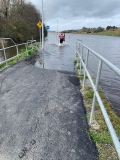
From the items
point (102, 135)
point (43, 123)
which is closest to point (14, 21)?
point (43, 123)

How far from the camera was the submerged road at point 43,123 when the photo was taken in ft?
7.79

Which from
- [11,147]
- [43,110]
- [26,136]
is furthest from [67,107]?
[11,147]

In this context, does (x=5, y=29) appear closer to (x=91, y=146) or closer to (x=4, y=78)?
(x=4, y=78)

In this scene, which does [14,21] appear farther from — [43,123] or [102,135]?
A: [102,135]

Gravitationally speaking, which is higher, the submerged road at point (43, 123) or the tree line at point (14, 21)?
the tree line at point (14, 21)

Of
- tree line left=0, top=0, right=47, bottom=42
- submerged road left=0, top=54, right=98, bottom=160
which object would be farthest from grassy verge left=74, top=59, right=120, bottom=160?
tree line left=0, top=0, right=47, bottom=42

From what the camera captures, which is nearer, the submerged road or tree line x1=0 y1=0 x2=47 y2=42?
the submerged road

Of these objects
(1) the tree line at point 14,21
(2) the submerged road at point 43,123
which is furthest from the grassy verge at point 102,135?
(1) the tree line at point 14,21

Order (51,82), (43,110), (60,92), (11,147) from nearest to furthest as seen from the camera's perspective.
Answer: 1. (11,147)
2. (43,110)
3. (60,92)
4. (51,82)

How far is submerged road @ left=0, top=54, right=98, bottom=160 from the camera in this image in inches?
93.4

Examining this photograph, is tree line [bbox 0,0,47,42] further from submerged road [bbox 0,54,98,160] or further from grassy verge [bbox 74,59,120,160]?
grassy verge [bbox 74,59,120,160]

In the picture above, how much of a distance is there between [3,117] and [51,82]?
8.15 ft

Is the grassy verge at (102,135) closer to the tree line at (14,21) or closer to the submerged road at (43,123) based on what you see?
the submerged road at (43,123)

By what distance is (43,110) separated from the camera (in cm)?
352
